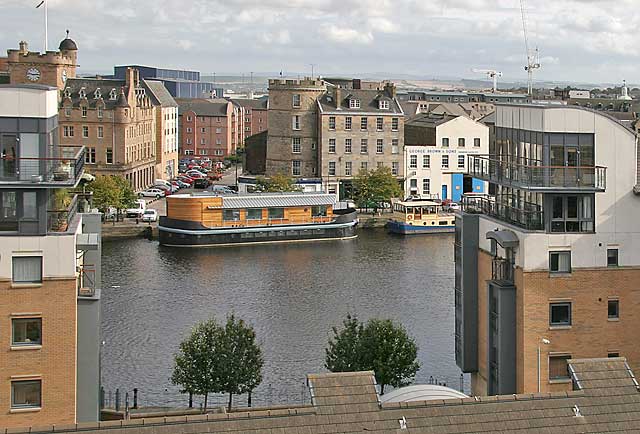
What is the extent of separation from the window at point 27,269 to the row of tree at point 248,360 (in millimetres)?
6786

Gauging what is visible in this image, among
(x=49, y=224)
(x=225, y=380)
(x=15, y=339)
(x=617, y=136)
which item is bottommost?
(x=225, y=380)

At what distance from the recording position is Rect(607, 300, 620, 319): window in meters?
21.6

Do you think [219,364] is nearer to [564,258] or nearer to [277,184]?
[564,258]

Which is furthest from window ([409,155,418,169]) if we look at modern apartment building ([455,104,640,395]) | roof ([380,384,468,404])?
roof ([380,384,468,404])

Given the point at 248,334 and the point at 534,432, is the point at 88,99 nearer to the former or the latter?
the point at 248,334

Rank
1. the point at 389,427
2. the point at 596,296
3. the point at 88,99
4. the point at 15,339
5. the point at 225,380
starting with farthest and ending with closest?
the point at 88,99
the point at 225,380
the point at 596,296
the point at 15,339
the point at 389,427

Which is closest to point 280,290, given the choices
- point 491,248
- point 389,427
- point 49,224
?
point 491,248

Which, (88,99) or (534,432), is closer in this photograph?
(534,432)

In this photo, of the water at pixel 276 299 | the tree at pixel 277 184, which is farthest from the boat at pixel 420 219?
the tree at pixel 277 184

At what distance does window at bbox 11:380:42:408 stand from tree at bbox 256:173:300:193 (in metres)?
39.6

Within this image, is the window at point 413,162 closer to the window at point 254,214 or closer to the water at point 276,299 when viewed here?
the water at point 276,299

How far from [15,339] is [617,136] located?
11113mm

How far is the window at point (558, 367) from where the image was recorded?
2133cm

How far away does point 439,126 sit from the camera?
213 feet
